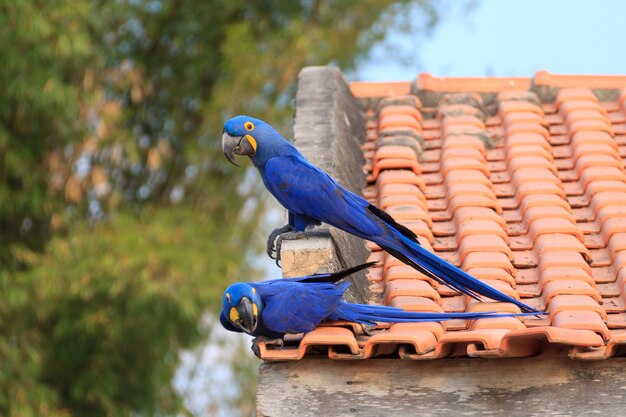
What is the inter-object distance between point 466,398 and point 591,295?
0.63 m

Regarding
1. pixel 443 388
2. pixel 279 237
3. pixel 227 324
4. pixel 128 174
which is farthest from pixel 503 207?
pixel 128 174

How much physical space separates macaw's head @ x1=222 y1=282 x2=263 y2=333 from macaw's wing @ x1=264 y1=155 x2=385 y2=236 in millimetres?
456

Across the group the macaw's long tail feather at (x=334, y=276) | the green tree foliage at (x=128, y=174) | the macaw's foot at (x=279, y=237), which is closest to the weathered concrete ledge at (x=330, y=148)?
the macaw's foot at (x=279, y=237)

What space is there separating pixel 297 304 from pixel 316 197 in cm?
48

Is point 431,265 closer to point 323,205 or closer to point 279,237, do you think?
point 323,205

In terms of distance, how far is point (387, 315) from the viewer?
3486 mm

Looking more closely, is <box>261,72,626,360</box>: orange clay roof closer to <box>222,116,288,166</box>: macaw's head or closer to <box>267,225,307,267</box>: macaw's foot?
<box>267,225,307,267</box>: macaw's foot

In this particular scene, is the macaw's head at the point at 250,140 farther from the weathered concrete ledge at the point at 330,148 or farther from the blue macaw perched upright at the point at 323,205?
the weathered concrete ledge at the point at 330,148

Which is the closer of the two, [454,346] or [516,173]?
[454,346]

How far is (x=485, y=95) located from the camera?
550cm

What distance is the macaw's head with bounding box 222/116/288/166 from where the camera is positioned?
387cm

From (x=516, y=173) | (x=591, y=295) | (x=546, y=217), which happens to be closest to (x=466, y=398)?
(x=591, y=295)

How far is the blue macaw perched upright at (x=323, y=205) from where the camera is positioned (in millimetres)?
3557

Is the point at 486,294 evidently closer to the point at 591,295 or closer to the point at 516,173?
the point at 591,295
